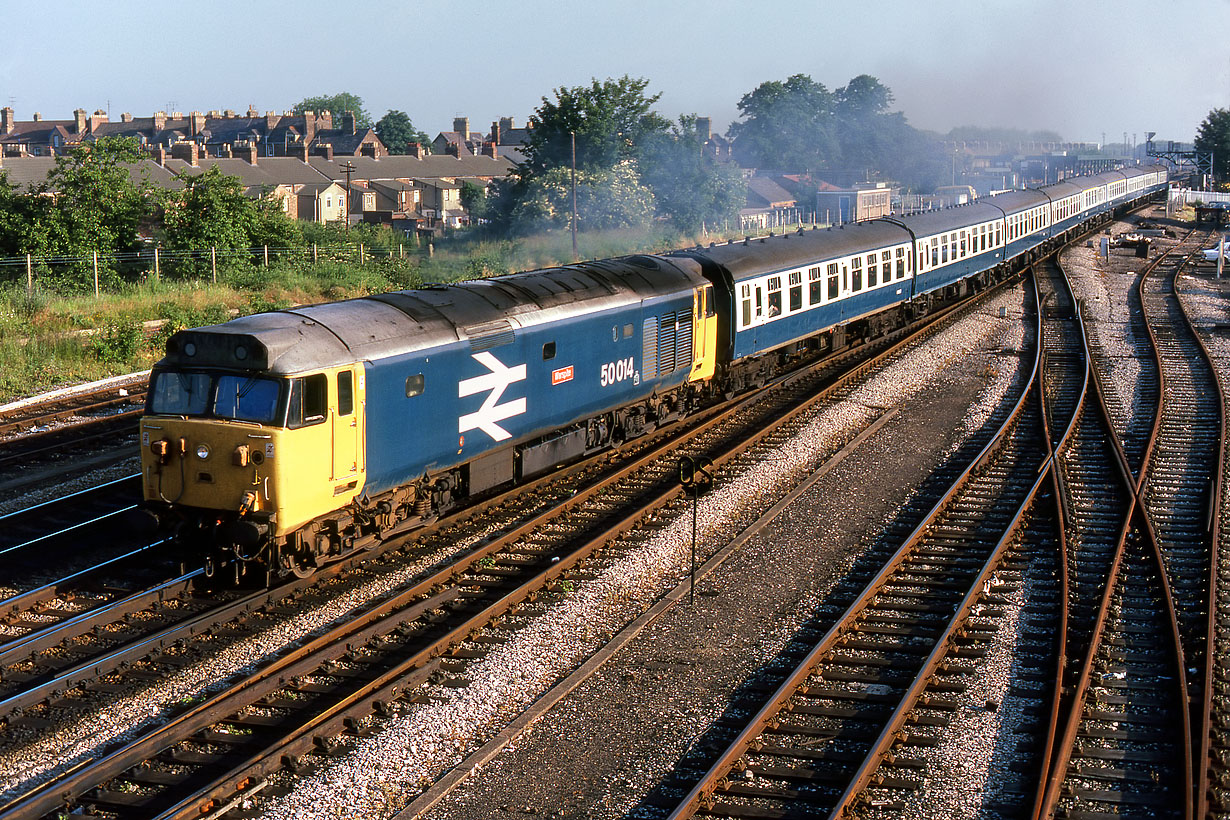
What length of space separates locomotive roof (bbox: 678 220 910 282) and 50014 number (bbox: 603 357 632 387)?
414 centimetres

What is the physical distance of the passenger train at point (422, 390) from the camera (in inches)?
461

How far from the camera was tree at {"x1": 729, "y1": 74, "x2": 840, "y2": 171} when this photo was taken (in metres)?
105

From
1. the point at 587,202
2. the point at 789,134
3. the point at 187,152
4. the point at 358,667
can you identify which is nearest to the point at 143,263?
the point at 587,202

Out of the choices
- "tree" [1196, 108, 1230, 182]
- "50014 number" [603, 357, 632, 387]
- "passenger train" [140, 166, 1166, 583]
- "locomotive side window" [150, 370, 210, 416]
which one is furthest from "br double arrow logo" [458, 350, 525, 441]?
"tree" [1196, 108, 1230, 182]

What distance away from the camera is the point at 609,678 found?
35.7ft

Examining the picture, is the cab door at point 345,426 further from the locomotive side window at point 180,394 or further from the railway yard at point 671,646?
the railway yard at point 671,646

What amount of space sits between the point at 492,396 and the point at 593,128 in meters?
46.5

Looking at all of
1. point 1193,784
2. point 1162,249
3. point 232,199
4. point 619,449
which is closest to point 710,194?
point 1162,249

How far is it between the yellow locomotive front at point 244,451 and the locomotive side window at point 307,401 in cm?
1

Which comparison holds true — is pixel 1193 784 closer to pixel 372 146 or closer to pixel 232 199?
pixel 232 199

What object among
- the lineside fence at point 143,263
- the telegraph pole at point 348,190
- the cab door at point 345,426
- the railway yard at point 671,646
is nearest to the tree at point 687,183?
the telegraph pole at point 348,190

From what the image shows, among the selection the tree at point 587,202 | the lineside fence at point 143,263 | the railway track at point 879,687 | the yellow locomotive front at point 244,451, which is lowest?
the railway track at point 879,687

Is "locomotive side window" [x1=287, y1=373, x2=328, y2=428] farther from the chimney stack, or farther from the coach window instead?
the chimney stack

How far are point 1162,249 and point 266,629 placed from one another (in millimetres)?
55157
